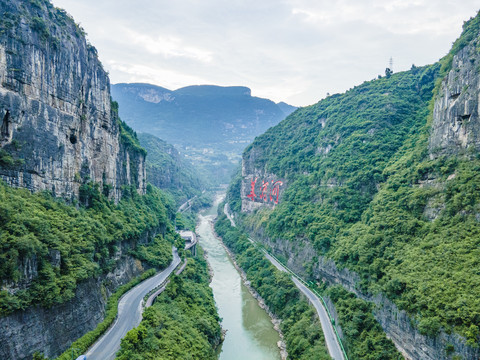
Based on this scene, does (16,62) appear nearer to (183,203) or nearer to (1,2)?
(1,2)

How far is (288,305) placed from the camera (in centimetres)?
3659

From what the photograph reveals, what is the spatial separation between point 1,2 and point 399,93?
52468 millimetres

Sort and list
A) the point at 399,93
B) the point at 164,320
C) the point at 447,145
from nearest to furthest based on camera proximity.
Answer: the point at 164,320, the point at 447,145, the point at 399,93

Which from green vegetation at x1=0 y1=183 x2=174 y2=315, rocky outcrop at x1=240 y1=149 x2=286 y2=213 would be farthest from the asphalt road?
rocky outcrop at x1=240 y1=149 x2=286 y2=213

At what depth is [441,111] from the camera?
107 ft

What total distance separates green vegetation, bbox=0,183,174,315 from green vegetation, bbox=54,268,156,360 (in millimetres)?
2734

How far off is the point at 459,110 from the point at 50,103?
3495 cm

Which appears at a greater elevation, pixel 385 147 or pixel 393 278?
pixel 385 147

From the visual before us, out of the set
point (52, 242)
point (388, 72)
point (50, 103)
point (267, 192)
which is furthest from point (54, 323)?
point (388, 72)

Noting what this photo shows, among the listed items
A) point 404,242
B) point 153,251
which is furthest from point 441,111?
point 153,251

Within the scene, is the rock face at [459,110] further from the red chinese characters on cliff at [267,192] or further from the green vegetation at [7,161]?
the green vegetation at [7,161]

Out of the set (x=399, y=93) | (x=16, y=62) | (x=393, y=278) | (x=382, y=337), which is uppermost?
(x=399, y=93)

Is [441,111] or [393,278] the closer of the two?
[393,278]

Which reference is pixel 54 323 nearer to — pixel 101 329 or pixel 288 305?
pixel 101 329
